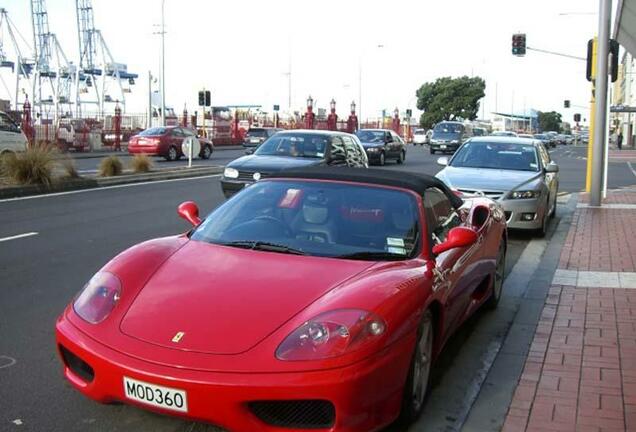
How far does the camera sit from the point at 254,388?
299 centimetres

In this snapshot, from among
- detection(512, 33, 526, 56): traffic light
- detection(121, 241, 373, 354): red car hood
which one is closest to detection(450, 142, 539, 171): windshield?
detection(121, 241, 373, 354): red car hood

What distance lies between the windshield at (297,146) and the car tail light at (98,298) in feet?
34.4

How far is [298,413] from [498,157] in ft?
30.3

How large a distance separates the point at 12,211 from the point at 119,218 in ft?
7.21

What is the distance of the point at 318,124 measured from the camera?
5641 cm

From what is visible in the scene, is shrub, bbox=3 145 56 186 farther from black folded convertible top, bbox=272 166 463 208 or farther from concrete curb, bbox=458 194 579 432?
black folded convertible top, bbox=272 166 463 208

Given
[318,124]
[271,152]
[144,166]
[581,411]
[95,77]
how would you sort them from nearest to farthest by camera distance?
1. [581,411]
2. [271,152]
3. [144,166]
4. [318,124]
5. [95,77]

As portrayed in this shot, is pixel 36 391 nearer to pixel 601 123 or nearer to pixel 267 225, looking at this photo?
pixel 267 225

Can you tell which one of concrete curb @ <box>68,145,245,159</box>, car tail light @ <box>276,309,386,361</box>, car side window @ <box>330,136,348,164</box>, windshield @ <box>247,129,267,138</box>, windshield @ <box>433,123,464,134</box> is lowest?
car tail light @ <box>276,309,386,361</box>

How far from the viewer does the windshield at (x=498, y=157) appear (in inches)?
447

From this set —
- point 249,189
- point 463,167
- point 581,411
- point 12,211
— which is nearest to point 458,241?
point 581,411

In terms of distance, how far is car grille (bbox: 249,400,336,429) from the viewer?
3.06 metres

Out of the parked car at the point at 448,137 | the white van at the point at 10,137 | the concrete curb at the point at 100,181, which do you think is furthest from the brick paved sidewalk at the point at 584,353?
the parked car at the point at 448,137

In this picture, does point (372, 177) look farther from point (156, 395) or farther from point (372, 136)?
point (372, 136)
